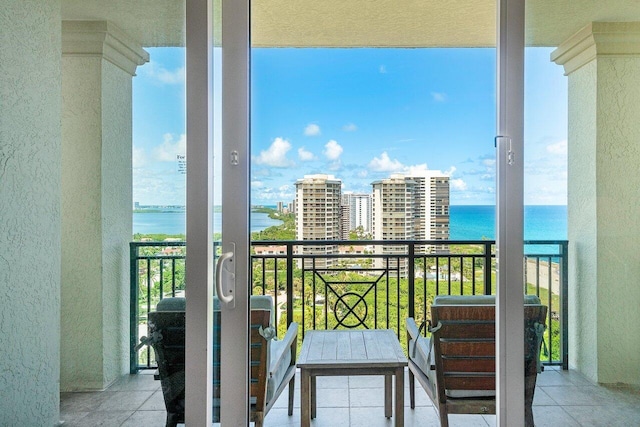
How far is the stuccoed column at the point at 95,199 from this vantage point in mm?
1373

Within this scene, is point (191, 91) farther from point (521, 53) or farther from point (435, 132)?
point (435, 132)

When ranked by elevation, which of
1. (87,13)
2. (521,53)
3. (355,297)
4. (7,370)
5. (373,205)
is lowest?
(355,297)

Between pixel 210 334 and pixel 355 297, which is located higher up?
pixel 210 334

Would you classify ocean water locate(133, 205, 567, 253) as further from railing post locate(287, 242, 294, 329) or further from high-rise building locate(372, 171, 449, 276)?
high-rise building locate(372, 171, 449, 276)

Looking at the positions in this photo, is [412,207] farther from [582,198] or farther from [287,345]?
[582,198]

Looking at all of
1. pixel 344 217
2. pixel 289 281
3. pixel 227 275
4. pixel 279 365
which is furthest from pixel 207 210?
pixel 344 217

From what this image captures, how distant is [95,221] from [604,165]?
1823mm

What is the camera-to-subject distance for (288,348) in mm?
2230

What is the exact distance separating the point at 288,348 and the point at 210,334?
3.03 ft

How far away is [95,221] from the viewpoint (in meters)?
1.40

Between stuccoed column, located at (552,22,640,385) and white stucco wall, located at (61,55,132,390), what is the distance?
159 centimetres

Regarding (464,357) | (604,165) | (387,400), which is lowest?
(387,400)

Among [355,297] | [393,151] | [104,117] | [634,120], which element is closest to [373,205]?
[393,151]

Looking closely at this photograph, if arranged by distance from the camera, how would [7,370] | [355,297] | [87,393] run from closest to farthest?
[7,370]
[87,393]
[355,297]
